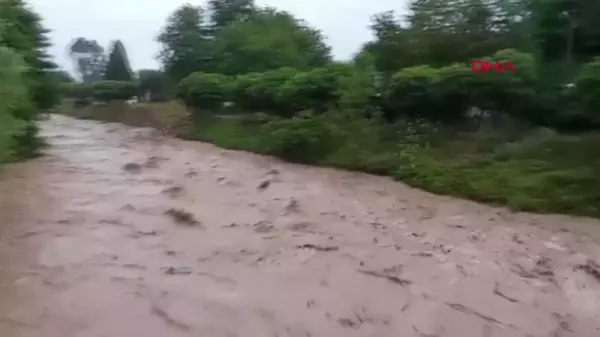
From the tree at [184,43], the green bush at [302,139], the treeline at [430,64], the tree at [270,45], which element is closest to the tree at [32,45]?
the treeline at [430,64]

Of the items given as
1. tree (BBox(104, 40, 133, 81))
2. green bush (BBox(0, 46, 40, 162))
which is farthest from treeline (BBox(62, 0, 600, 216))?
tree (BBox(104, 40, 133, 81))

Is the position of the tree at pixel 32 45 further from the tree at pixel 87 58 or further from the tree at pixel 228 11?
the tree at pixel 87 58

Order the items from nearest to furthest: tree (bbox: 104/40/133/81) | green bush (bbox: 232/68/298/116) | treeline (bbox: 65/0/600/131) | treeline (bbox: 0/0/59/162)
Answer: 1. treeline (bbox: 0/0/59/162)
2. treeline (bbox: 65/0/600/131)
3. green bush (bbox: 232/68/298/116)
4. tree (bbox: 104/40/133/81)

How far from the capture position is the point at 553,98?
Result: 9.64m

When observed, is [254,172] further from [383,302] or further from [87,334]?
[87,334]

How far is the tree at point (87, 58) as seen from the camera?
23.2 m

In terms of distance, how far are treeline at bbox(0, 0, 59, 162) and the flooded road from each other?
0.91m

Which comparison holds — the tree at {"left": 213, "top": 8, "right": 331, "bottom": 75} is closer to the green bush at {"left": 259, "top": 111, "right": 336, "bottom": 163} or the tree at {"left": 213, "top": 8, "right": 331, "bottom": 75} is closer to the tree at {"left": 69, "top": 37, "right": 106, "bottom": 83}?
the green bush at {"left": 259, "top": 111, "right": 336, "bottom": 163}

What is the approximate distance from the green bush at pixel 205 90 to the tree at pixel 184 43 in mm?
1488

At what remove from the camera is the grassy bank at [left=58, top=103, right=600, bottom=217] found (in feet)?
27.6

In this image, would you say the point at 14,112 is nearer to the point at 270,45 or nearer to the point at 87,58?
the point at 270,45

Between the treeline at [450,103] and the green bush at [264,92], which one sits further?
the green bush at [264,92]

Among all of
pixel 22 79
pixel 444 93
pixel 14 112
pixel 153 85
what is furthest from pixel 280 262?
pixel 153 85

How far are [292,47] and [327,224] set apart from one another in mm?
8772
